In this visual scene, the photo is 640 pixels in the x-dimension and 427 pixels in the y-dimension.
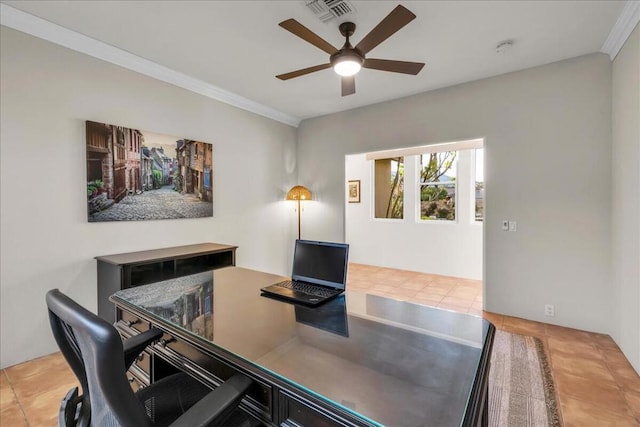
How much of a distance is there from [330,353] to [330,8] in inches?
92.6

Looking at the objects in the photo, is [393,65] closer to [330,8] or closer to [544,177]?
[330,8]

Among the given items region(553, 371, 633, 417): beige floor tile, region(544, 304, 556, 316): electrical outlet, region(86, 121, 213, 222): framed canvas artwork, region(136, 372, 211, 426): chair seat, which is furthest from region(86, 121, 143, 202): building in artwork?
region(544, 304, 556, 316): electrical outlet

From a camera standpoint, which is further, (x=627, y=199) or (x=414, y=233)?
(x=414, y=233)

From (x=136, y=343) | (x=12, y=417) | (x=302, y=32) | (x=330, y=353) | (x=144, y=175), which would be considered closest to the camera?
(x=330, y=353)

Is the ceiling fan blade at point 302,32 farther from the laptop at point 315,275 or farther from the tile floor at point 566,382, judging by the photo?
the tile floor at point 566,382

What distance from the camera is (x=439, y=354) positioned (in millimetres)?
961

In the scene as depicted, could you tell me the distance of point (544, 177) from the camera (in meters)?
3.14

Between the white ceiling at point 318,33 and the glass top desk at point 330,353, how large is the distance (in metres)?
2.14

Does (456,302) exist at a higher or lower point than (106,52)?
lower

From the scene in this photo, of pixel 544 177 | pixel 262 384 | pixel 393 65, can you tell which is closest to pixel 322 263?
pixel 262 384

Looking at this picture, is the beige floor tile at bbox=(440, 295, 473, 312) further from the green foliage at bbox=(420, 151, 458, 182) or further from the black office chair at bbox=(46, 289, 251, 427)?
the black office chair at bbox=(46, 289, 251, 427)

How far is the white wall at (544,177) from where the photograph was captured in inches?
114

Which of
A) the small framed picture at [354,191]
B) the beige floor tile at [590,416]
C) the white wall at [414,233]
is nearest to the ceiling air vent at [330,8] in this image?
the white wall at [414,233]

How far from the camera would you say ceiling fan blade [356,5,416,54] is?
171 cm
